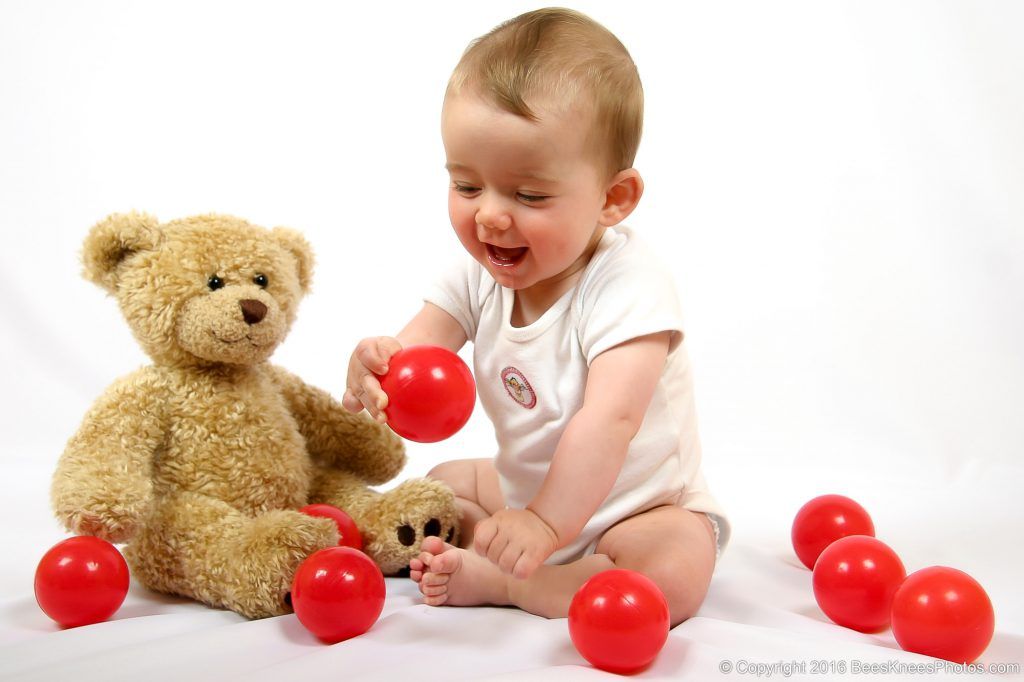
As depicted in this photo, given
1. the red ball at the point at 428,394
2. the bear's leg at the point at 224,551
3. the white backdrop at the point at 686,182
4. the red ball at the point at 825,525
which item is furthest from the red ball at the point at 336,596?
the white backdrop at the point at 686,182

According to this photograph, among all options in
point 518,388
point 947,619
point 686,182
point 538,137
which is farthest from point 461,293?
point 686,182

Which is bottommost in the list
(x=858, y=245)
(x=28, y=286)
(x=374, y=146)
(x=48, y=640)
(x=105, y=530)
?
(x=48, y=640)

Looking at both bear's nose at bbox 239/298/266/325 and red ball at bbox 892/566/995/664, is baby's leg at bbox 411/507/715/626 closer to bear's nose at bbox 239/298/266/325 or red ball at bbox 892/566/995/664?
red ball at bbox 892/566/995/664

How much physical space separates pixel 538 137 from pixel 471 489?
69 cm

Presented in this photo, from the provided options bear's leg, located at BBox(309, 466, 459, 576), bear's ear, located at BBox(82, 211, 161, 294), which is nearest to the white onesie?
bear's leg, located at BBox(309, 466, 459, 576)

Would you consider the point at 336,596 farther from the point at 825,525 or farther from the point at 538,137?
the point at 825,525

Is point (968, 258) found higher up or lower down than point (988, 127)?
lower down

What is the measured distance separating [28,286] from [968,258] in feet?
7.01

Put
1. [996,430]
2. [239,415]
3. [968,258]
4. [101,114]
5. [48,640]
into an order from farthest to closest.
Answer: [101,114] < [968,258] < [996,430] < [239,415] < [48,640]

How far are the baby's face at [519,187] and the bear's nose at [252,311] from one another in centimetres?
31

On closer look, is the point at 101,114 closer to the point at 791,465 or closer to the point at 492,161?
the point at 492,161

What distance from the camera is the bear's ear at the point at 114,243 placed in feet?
5.19

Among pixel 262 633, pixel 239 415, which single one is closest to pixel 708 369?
pixel 239 415

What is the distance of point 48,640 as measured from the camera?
1.34 meters
